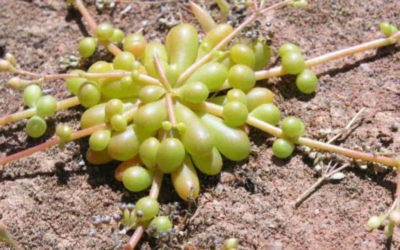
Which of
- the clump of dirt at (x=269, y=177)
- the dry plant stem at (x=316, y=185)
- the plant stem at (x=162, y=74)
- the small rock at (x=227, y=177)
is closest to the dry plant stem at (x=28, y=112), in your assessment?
the clump of dirt at (x=269, y=177)

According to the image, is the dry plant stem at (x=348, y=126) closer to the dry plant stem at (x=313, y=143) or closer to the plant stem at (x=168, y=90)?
the dry plant stem at (x=313, y=143)

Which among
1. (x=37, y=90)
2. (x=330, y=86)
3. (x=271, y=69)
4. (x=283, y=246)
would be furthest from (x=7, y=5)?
(x=283, y=246)

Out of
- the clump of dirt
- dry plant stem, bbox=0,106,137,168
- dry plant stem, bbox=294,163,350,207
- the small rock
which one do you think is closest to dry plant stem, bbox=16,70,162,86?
dry plant stem, bbox=0,106,137,168

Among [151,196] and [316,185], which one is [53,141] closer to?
[151,196]

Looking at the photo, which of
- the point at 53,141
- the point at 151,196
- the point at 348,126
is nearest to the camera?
the point at 151,196

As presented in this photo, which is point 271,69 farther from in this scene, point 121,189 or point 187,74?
point 121,189

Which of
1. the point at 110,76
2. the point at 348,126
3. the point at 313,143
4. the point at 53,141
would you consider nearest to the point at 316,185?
the point at 313,143
